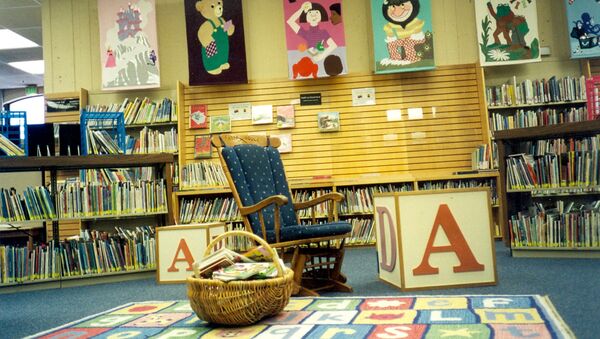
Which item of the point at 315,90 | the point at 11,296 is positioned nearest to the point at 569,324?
the point at 11,296

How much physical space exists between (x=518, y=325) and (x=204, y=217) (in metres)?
4.70

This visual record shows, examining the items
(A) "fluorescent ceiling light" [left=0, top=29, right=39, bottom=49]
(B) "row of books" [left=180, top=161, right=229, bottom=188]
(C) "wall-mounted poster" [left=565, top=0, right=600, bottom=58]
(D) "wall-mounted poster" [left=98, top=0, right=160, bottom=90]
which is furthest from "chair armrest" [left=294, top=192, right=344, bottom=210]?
(A) "fluorescent ceiling light" [left=0, top=29, right=39, bottom=49]

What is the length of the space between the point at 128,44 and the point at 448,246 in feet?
17.3

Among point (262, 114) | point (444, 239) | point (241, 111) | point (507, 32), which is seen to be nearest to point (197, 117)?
point (241, 111)

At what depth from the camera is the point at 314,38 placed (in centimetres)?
670

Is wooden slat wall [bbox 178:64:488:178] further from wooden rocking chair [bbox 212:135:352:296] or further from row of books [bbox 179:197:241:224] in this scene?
wooden rocking chair [bbox 212:135:352:296]

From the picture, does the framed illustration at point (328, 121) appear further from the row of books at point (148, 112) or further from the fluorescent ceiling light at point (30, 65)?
the fluorescent ceiling light at point (30, 65)

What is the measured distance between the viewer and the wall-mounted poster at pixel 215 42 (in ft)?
22.0

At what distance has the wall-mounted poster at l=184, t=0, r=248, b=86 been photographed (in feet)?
22.0

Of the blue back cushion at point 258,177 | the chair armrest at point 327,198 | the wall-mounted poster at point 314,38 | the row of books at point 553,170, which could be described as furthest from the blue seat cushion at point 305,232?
the wall-mounted poster at point 314,38

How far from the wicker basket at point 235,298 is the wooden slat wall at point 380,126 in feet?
14.1

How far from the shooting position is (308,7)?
22.2ft

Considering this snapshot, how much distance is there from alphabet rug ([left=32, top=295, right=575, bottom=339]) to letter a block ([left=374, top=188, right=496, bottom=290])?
0.32 metres

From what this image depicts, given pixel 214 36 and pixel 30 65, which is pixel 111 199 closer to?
pixel 214 36
